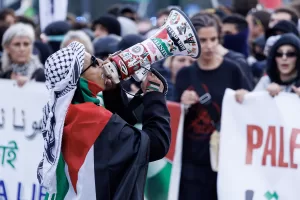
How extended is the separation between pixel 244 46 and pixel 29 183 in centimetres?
359

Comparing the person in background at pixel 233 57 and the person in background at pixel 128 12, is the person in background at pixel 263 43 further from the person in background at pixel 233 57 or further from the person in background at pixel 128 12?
the person in background at pixel 128 12

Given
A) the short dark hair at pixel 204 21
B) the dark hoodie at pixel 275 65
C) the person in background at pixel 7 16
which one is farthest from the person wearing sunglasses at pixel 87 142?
the person in background at pixel 7 16

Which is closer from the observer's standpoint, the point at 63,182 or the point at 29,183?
the point at 63,182

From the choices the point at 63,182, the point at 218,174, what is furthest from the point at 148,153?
the point at 218,174

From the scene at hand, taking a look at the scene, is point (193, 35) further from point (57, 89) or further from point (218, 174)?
point (218, 174)

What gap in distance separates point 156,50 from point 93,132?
533mm

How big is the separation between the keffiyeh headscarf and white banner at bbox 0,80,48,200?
7.87 ft

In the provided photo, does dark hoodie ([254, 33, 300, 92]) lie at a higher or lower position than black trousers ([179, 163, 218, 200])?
higher

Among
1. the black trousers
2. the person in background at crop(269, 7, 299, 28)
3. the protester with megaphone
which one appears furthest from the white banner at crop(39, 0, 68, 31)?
the protester with megaphone

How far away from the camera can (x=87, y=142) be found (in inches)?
173

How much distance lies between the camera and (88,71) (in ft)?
14.6

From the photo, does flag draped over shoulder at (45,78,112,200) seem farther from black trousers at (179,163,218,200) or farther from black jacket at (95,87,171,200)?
black trousers at (179,163,218,200)

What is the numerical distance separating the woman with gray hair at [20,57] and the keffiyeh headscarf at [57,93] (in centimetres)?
292

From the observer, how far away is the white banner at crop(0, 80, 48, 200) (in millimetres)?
6840
